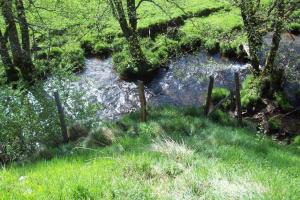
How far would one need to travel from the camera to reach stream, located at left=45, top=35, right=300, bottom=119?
2231 centimetres

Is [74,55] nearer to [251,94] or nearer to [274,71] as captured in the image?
[251,94]

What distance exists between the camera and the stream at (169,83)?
22312 millimetres

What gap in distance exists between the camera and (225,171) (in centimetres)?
757

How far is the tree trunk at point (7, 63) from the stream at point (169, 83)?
367cm

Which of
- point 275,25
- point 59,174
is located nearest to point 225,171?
point 59,174

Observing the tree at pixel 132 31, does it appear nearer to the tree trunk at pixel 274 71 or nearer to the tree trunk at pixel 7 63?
the tree trunk at pixel 7 63

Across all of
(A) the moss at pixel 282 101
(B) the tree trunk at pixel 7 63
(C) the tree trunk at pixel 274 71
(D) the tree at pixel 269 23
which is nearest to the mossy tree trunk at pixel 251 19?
(D) the tree at pixel 269 23

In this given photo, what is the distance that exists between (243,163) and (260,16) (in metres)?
11.1

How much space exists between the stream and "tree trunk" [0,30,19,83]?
3673mm

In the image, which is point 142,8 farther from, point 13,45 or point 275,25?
point 275,25

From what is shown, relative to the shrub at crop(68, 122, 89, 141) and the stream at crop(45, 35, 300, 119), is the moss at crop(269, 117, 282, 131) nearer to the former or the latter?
the stream at crop(45, 35, 300, 119)

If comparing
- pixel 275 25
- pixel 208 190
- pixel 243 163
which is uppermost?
pixel 275 25

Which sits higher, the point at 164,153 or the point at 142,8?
the point at 142,8

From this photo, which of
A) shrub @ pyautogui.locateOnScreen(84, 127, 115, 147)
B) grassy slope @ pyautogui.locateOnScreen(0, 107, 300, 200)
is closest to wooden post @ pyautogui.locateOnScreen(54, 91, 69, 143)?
shrub @ pyautogui.locateOnScreen(84, 127, 115, 147)
